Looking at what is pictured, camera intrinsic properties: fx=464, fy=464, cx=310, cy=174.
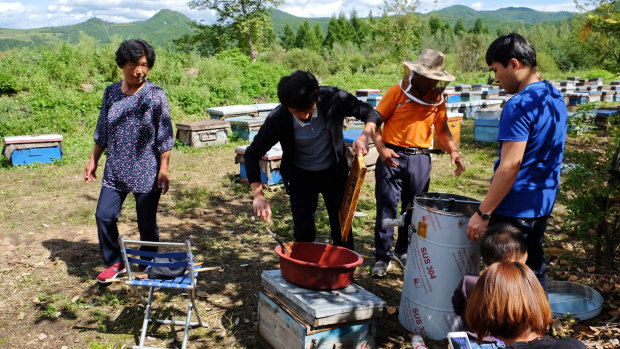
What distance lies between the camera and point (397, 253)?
463 centimetres

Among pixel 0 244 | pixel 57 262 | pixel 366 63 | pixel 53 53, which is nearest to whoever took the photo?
pixel 57 262

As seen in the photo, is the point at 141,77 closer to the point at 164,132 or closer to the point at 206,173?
the point at 164,132

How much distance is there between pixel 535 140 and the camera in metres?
2.64

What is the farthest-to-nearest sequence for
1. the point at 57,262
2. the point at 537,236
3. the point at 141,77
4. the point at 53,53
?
the point at 53,53
the point at 57,262
the point at 141,77
the point at 537,236

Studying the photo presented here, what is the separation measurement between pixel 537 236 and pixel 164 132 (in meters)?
3.05

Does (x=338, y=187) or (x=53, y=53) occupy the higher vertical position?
(x=53, y=53)

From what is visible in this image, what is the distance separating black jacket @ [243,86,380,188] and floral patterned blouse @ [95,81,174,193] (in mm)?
1092

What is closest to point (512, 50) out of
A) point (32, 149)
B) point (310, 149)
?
point (310, 149)

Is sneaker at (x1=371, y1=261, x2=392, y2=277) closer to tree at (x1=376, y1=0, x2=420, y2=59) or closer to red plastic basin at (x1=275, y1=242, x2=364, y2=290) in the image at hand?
red plastic basin at (x1=275, y1=242, x2=364, y2=290)

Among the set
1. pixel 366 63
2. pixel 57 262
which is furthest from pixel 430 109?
pixel 366 63

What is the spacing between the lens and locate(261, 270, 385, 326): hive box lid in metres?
2.78

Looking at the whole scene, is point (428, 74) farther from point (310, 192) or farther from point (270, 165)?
point (270, 165)

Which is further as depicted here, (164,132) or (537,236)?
(164,132)

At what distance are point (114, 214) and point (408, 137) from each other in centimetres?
268
